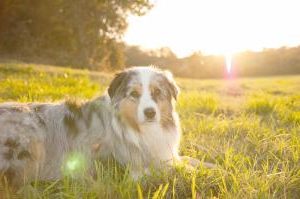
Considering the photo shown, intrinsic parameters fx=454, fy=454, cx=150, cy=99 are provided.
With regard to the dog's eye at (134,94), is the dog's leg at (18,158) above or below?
below

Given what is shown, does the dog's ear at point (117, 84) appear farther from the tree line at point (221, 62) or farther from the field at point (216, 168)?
the tree line at point (221, 62)

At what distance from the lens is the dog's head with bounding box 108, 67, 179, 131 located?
486 cm

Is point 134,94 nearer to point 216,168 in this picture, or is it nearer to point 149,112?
point 149,112

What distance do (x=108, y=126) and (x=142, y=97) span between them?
52 cm

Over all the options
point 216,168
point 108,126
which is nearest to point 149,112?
point 108,126

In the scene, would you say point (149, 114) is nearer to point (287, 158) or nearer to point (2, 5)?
point (287, 158)

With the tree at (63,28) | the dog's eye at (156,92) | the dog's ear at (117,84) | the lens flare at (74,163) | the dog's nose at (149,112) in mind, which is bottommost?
the lens flare at (74,163)

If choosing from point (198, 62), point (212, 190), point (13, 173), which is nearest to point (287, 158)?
point (212, 190)

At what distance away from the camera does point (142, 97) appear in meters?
4.95

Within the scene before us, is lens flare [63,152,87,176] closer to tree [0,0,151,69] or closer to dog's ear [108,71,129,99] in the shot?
dog's ear [108,71,129,99]

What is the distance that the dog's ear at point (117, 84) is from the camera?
5.08m

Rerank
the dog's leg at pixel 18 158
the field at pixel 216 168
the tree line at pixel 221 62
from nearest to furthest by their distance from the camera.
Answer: the field at pixel 216 168, the dog's leg at pixel 18 158, the tree line at pixel 221 62

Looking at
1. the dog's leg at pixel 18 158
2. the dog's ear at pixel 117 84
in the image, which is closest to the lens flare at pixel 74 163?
the dog's leg at pixel 18 158

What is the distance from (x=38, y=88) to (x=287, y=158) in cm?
571
